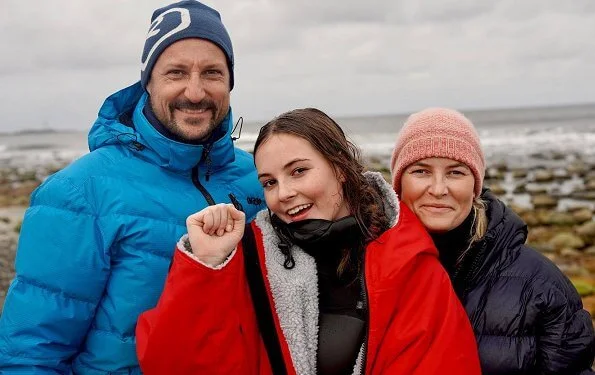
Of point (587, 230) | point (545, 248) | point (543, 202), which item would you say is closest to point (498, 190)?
point (543, 202)

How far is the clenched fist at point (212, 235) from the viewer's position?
2.71 meters

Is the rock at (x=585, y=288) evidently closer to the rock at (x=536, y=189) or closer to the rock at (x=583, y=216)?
the rock at (x=583, y=216)

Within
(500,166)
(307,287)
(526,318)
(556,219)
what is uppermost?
(500,166)

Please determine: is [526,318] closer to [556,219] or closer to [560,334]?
[560,334]

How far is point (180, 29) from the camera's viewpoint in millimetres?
3354

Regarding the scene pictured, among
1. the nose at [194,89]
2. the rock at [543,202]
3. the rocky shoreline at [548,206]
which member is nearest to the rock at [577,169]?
the rocky shoreline at [548,206]

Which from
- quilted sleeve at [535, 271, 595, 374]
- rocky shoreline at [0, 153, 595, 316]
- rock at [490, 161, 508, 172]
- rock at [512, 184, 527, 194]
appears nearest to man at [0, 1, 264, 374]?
quilted sleeve at [535, 271, 595, 374]

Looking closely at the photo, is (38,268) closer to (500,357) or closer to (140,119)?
(140,119)

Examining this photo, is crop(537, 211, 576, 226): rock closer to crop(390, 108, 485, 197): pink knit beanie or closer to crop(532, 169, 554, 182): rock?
crop(532, 169, 554, 182): rock

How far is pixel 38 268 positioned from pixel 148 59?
1.35m

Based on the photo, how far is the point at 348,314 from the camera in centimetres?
293

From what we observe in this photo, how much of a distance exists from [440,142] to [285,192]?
1031mm

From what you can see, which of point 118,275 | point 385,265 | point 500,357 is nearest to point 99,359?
point 118,275

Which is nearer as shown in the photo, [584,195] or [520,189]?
[584,195]
